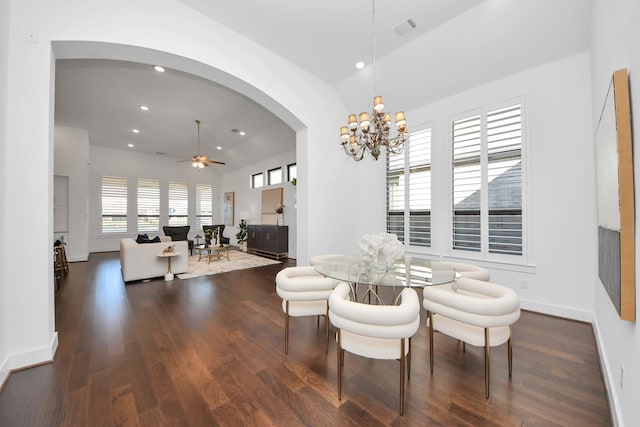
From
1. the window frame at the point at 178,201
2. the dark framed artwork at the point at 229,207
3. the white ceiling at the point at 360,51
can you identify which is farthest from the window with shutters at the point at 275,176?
the window frame at the point at 178,201

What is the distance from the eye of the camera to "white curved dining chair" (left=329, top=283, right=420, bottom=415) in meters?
1.46

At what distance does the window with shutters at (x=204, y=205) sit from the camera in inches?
415

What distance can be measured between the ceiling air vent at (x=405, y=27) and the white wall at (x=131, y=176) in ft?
31.5

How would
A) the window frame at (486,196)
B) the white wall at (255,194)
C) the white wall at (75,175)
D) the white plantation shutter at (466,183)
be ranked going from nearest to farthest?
the window frame at (486,196)
the white plantation shutter at (466,183)
the white wall at (75,175)
the white wall at (255,194)

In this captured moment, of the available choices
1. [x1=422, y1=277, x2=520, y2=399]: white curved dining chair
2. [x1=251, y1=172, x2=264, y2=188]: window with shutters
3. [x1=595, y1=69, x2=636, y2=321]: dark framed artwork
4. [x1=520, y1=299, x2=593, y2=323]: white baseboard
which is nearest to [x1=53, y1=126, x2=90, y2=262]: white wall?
[x1=251, y1=172, x2=264, y2=188]: window with shutters

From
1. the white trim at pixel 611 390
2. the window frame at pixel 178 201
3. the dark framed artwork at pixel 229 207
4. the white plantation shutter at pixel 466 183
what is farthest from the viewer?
the dark framed artwork at pixel 229 207

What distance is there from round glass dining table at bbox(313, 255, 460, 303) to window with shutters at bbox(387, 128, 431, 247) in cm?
171

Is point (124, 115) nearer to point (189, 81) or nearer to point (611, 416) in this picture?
point (189, 81)

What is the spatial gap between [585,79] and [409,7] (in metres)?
2.26

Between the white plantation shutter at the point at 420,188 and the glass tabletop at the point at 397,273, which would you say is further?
the white plantation shutter at the point at 420,188

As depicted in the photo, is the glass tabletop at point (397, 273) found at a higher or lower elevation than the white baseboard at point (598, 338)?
higher

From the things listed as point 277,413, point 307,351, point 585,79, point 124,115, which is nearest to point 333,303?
point 277,413

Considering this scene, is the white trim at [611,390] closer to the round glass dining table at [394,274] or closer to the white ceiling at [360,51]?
the round glass dining table at [394,274]

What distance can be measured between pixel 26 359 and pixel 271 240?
5.50 metres
